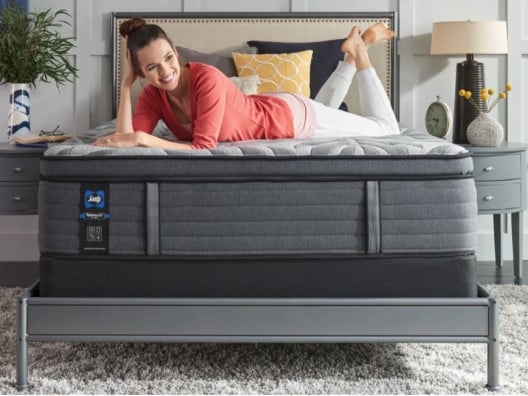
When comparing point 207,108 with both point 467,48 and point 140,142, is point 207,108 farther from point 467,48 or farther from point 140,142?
point 467,48

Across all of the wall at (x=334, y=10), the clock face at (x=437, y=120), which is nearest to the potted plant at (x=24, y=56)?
the wall at (x=334, y=10)

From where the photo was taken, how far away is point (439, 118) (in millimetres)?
4629

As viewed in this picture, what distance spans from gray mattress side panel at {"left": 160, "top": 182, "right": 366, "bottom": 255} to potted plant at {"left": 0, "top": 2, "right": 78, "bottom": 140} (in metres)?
2.21

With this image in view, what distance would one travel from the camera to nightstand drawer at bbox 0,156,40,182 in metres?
4.17

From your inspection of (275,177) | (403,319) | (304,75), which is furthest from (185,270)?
(304,75)

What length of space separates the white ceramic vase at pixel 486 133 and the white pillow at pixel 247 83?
103cm

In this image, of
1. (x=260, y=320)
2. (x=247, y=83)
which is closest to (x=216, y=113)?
(x=260, y=320)

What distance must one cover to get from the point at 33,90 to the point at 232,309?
2759 millimetres

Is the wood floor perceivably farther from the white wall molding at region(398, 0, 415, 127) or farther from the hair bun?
the hair bun

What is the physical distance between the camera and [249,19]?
4848 mm

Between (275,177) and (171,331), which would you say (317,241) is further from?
(171,331)

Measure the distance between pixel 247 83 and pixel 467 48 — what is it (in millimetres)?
1113

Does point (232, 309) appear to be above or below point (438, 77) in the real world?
below

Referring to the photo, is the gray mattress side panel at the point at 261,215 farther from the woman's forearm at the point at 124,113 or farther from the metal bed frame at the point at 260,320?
the woman's forearm at the point at 124,113
